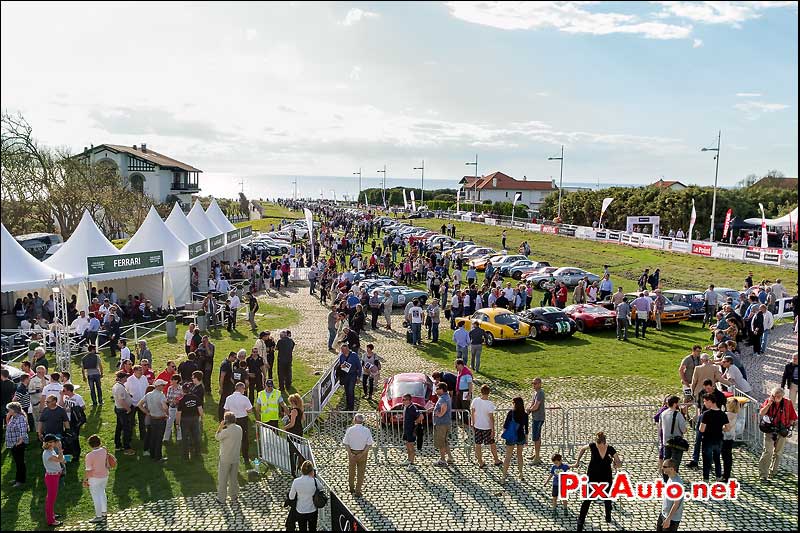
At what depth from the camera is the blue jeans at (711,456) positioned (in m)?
9.98

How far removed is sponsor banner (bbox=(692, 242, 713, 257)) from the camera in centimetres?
3797

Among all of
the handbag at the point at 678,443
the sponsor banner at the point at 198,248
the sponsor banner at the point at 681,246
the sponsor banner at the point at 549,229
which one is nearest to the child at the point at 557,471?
the handbag at the point at 678,443

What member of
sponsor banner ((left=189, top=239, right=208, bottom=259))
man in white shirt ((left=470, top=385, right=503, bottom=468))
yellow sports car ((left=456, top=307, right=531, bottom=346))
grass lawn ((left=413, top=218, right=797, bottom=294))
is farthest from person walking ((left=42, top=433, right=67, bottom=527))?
grass lawn ((left=413, top=218, right=797, bottom=294))

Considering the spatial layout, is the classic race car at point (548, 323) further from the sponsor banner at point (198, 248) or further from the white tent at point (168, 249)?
the sponsor banner at point (198, 248)

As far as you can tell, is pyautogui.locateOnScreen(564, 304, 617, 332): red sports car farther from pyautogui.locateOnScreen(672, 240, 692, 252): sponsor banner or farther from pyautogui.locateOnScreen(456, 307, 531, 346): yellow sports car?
pyautogui.locateOnScreen(672, 240, 692, 252): sponsor banner

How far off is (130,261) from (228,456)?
51.3 feet

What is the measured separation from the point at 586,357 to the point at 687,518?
31.2 ft

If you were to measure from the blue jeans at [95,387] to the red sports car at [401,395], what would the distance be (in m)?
6.30

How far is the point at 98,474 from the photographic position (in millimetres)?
8945

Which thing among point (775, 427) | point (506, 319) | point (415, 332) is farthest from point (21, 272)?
point (775, 427)

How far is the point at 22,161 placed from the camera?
45.6 metres

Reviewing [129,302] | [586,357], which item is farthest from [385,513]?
[129,302]

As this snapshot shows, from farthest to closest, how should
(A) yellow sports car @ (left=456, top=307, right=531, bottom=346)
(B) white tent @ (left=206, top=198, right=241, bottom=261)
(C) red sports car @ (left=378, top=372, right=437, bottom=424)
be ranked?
(B) white tent @ (left=206, top=198, right=241, bottom=261) → (A) yellow sports car @ (left=456, top=307, right=531, bottom=346) → (C) red sports car @ (left=378, top=372, right=437, bottom=424)

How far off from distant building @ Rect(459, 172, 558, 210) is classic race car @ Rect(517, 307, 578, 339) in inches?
3738
